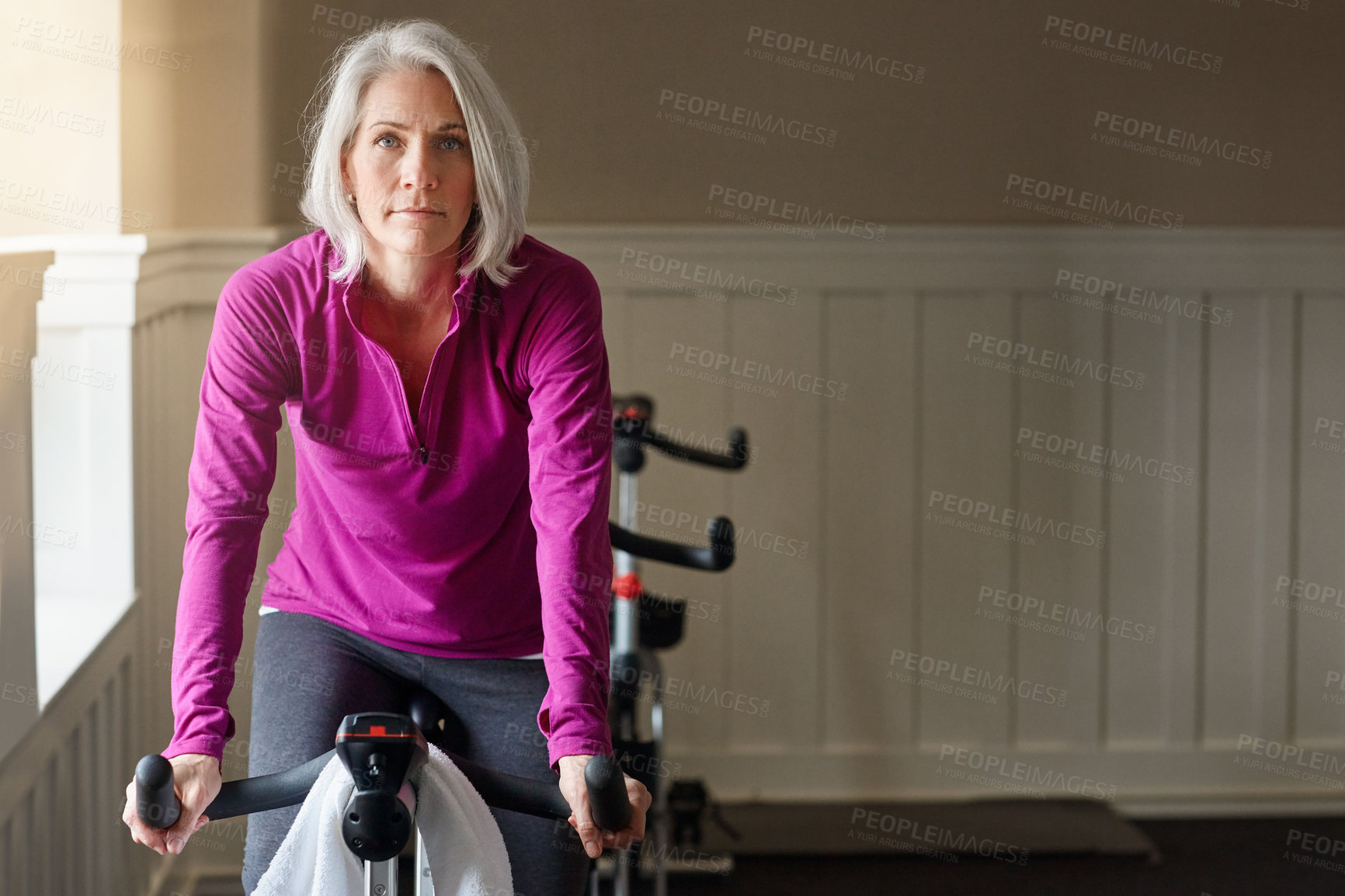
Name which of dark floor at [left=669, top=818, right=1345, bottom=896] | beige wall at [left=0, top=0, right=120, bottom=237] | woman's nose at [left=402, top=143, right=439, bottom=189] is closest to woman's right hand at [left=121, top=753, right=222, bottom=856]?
woman's nose at [left=402, top=143, right=439, bottom=189]

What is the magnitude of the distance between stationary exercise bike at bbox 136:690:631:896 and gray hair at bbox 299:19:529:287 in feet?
2.02

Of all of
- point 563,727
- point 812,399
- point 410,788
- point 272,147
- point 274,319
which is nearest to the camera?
point 410,788

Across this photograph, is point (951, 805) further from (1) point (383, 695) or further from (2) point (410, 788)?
(2) point (410, 788)

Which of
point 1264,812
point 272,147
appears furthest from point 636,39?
point 1264,812

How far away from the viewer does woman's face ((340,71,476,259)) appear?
1343mm

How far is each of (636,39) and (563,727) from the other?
72.2 inches

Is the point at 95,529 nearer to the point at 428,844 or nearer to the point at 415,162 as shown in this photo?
the point at 415,162

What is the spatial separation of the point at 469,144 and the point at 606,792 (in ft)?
2.44

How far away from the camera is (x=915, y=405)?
2.73 metres

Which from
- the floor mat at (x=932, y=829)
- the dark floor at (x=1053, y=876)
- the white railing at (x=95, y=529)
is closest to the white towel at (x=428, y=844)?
the white railing at (x=95, y=529)

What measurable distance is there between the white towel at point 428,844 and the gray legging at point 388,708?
217mm

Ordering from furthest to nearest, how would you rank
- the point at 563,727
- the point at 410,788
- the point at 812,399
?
the point at 812,399 → the point at 563,727 → the point at 410,788

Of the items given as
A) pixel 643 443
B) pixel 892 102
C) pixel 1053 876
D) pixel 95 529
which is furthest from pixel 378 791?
pixel 892 102

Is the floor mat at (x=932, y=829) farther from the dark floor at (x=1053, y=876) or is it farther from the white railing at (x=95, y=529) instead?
the white railing at (x=95, y=529)
